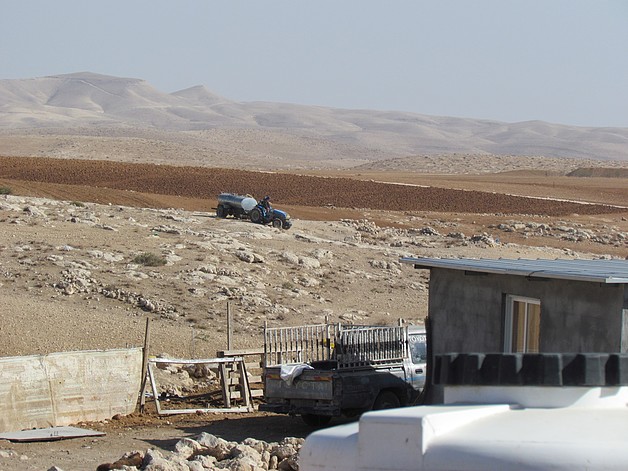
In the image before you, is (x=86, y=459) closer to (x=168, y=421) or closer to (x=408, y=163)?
(x=168, y=421)

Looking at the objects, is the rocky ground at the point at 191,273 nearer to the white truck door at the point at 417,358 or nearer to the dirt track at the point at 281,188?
the white truck door at the point at 417,358

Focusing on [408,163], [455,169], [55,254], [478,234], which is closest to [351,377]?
[55,254]

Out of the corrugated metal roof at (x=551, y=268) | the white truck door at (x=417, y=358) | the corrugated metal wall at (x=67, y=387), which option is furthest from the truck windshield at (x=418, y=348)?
the corrugated metal wall at (x=67, y=387)

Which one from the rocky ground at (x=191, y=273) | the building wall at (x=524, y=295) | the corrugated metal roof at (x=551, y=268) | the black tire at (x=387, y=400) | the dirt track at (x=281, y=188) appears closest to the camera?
the corrugated metal roof at (x=551, y=268)

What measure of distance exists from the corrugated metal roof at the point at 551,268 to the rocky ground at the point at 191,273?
4.10 meters

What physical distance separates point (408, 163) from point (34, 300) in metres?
129

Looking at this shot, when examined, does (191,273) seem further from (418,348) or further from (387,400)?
(387,400)

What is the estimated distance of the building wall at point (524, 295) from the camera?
1454 centimetres

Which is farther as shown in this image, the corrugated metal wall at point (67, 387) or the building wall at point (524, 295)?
the corrugated metal wall at point (67, 387)

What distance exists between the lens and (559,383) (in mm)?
6473

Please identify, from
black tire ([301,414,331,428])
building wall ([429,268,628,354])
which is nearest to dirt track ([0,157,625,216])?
black tire ([301,414,331,428])

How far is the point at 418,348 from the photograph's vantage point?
19031 mm

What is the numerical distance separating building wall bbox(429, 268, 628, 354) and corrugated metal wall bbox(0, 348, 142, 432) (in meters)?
5.59

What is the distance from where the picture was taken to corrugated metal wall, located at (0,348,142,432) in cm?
1734
